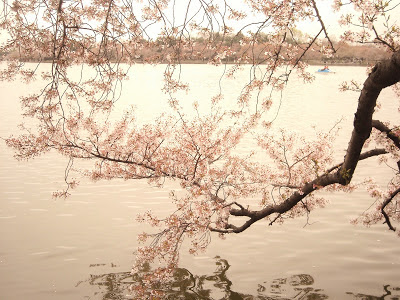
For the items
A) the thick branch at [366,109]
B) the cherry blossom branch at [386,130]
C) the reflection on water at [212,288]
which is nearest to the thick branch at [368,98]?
the thick branch at [366,109]

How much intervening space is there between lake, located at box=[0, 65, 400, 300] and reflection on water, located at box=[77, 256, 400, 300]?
20 millimetres

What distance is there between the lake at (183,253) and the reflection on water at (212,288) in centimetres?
2

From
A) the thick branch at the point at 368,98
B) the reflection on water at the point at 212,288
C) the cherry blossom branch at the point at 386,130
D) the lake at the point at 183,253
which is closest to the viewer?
the thick branch at the point at 368,98

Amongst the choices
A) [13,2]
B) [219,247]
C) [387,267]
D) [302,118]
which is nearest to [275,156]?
[219,247]

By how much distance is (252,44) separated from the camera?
5.02 meters

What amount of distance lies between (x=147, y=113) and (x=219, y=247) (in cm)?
1885

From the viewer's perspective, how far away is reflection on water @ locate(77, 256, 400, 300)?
7457 mm

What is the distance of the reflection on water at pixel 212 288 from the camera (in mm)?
7457

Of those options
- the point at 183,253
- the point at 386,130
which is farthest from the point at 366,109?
the point at 183,253

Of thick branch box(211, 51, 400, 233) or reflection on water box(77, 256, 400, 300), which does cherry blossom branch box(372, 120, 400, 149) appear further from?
reflection on water box(77, 256, 400, 300)

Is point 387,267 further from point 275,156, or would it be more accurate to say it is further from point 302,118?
point 302,118

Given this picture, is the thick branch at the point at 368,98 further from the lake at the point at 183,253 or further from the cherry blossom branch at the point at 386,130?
the lake at the point at 183,253

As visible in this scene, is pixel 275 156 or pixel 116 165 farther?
pixel 275 156

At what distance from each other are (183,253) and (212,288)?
1.59 metres
